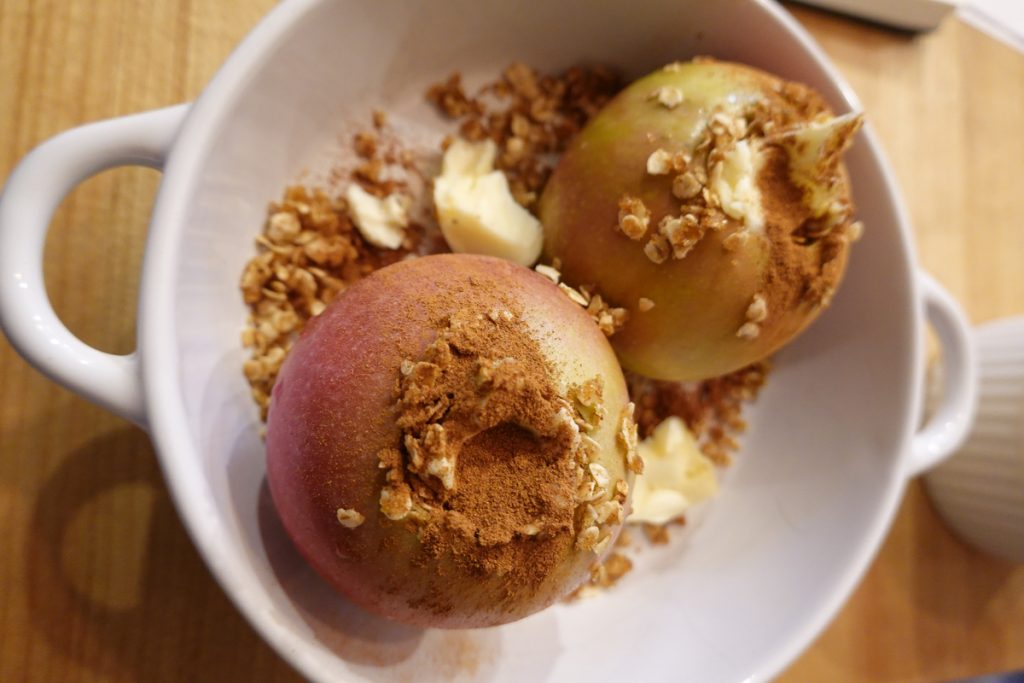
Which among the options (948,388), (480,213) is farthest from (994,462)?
(480,213)

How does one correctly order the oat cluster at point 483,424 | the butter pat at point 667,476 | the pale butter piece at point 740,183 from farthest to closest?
the butter pat at point 667,476 < the pale butter piece at point 740,183 < the oat cluster at point 483,424

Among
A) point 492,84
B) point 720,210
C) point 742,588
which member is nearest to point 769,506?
point 742,588

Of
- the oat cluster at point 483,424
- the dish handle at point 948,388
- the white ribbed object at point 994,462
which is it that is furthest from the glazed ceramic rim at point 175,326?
the white ribbed object at point 994,462

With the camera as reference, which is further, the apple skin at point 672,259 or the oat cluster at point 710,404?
the oat cluster at point 710,404

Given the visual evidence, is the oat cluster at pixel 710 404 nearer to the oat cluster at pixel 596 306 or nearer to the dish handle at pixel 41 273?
the oat cluster at pixel 596 306

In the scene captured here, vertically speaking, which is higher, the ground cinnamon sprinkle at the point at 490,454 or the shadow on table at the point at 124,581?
the ground cinnamon sprinkle at the point at 490,454

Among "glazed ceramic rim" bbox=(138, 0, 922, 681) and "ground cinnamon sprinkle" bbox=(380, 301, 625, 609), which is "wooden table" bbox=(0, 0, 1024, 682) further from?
"ground cinnamon sprinkle" bbox=(380, 301, 625, 609)

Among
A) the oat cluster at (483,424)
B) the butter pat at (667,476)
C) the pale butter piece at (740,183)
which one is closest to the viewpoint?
the oat cluster at (483,424)
